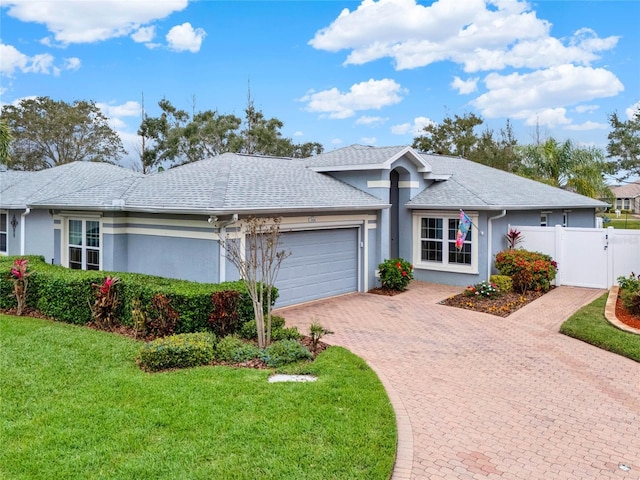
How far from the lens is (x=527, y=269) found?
14430mm

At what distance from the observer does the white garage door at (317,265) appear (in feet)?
41.9

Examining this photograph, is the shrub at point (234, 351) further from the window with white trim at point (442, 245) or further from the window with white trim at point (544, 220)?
the window with white trim at point (544, 220)

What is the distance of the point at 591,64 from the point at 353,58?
10913 millimetres

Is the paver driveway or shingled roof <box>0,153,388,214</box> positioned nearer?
the paver driveway

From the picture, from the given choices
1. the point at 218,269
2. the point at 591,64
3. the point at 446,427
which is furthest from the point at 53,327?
the point at 591,64

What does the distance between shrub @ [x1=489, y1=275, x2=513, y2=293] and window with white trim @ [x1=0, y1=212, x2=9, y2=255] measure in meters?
17.7

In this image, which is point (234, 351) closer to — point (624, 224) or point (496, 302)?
point (496, 302)

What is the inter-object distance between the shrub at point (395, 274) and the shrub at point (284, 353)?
7.07m

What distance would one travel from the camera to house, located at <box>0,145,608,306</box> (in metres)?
11.9

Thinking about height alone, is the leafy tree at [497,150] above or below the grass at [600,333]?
above

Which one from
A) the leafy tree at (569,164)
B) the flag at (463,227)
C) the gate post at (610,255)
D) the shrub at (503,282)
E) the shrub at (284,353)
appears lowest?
the shrub at (284,353)

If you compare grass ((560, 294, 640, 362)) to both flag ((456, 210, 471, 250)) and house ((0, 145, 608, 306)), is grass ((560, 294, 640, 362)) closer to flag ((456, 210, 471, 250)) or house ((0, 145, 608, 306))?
flag ((456, 210, 471, 250))

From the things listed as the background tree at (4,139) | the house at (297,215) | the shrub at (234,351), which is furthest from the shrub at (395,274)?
the background tree at (4,139)

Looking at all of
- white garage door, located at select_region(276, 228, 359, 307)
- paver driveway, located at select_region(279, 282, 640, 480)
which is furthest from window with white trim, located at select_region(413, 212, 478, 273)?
paver driveway, located at select_region(279, 282, 640, 480)
